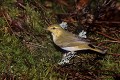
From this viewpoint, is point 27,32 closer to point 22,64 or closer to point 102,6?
point 22,64

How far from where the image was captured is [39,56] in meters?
4.67

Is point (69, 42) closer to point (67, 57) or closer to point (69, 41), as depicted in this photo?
point (69, 41)

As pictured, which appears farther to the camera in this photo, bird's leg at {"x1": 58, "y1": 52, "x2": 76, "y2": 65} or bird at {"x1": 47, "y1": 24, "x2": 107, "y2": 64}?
bird at {"x1": 47, "y1": 24, "x2": 107, "y2": 64}

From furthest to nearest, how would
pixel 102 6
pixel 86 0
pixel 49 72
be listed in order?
pixel 86 0 → pixel 102 6 → pixel 49 72

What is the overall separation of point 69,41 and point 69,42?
0.05 ft

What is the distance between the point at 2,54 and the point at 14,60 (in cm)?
14

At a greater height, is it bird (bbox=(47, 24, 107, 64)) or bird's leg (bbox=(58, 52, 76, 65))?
bird (bbox=(47, 24, 107, 64))

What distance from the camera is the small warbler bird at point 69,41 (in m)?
4.71

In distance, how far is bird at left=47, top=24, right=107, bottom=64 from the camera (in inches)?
185

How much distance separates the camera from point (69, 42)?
15.8 feet

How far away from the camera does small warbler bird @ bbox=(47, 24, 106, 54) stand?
15.5 ft

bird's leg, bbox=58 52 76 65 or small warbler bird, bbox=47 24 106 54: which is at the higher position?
small warbler bird, bbox=47 24 106 54

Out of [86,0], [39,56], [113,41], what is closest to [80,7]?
[86,0]

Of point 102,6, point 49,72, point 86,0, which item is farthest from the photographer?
point 86,0
